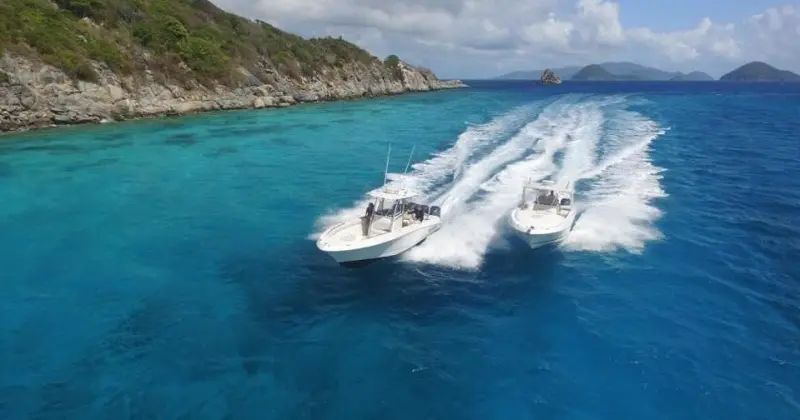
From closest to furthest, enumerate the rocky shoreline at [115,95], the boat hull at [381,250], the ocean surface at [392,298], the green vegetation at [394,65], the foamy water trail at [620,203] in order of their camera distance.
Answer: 1. the ocean surface at [392,298]
2. the boat hull at [381,250]
3. the foamy water trail at [620,203]
4. the rocky shoreline at [115,95]
5. the green vegetation at [394,65]

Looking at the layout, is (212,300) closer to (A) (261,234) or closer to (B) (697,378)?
(A) (261,234)

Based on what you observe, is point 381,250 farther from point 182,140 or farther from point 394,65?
point 394,65

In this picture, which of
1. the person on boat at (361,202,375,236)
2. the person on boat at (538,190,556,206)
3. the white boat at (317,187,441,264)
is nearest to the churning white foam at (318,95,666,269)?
the white boat at (317,187,441,264)

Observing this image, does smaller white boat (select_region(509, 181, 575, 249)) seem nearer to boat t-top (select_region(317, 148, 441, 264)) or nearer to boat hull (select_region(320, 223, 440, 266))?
boat t-top (select_region(317, 148, 441, 264))

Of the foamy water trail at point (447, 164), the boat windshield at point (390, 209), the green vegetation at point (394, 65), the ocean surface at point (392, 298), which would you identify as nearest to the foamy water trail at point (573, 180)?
the ocean surface at point (392, 298)

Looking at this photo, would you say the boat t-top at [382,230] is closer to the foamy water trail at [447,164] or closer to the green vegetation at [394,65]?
the foamy water trail at [447,164]

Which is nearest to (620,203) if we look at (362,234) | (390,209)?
(390,209)

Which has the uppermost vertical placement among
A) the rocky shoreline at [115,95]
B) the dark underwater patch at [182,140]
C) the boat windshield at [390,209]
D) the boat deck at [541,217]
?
the rocky shoreline at [115,95]
